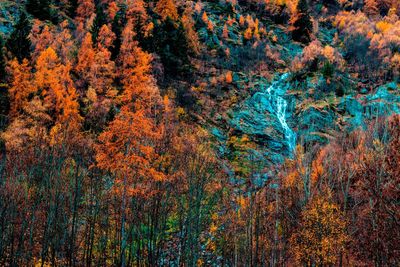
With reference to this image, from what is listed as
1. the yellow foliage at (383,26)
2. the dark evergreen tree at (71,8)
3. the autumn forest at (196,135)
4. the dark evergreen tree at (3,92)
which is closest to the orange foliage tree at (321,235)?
the autumn forest at (196,135)

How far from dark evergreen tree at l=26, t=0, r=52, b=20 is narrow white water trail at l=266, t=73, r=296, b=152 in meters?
52.7

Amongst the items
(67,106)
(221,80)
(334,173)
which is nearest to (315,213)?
(334,173)

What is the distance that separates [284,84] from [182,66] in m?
25.8

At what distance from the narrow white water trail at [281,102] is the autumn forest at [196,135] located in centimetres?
36

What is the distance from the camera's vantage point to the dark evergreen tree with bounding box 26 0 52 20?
76.9m

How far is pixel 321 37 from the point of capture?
123500mm

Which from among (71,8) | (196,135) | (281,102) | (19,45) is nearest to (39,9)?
(71,8)

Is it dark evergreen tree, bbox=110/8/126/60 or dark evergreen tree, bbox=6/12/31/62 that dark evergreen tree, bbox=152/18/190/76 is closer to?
dark evergreen tree, bbox=110/8/126/60

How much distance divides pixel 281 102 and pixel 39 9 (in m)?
57.5

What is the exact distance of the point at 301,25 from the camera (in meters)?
117

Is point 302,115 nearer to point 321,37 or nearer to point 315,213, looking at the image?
point 315,213

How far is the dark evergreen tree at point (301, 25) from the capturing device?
378 feet

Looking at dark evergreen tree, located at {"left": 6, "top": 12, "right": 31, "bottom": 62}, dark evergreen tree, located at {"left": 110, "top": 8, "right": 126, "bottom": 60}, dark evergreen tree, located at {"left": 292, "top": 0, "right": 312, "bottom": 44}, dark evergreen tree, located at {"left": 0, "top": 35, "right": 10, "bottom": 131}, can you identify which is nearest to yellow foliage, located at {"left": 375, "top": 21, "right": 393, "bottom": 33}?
dark evergreen tree, located at {"left": 292, "top": 0, "right": 312, "bottom": 44}

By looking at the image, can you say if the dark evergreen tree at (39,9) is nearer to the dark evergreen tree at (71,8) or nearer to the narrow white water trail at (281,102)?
the dark evergreen tree at (71,8)
